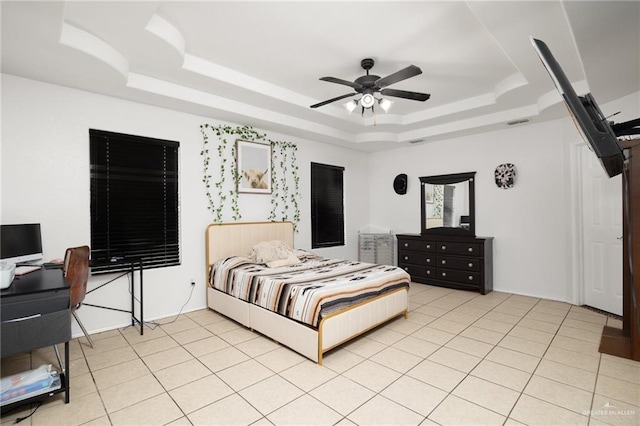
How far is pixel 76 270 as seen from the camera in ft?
8.36

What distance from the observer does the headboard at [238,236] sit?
4.26 meters

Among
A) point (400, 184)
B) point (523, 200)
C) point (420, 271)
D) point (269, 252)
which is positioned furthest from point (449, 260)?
point (269, 252)

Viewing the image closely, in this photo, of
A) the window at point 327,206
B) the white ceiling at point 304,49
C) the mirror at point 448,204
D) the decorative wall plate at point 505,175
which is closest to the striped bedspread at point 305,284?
the window at point 327,206

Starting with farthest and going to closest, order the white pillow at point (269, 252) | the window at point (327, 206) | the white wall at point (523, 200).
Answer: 1. the window at point (327, 206)
2. the white wall at point (523, 200)
3. the white pillow at point (269, 252)

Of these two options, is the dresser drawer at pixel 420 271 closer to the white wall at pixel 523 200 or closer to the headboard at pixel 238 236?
the white wall at pixel 523 200

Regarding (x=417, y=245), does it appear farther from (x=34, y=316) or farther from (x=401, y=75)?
(x=34, y=316)

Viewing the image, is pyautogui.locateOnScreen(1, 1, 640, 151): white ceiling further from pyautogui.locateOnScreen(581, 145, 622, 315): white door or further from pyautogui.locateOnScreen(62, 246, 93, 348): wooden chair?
pyautogui.locateOnScreen(62, 246, 93, 348): wooden chair

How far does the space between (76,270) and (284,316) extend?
1.85m

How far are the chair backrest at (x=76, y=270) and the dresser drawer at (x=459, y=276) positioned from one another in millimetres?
5042

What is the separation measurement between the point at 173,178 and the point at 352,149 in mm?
3746

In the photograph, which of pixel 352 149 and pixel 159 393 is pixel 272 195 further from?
pixel 159 393

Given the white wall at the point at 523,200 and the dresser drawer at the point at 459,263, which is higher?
the white wall at the point at 523,200

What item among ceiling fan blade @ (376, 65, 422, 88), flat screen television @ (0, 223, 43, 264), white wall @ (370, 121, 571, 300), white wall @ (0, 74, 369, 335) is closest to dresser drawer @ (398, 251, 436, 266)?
white wall @ (370, 121, 571, 300)

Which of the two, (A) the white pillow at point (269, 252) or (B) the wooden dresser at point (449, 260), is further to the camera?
(B) the wooden dresser at point (449, 260)
